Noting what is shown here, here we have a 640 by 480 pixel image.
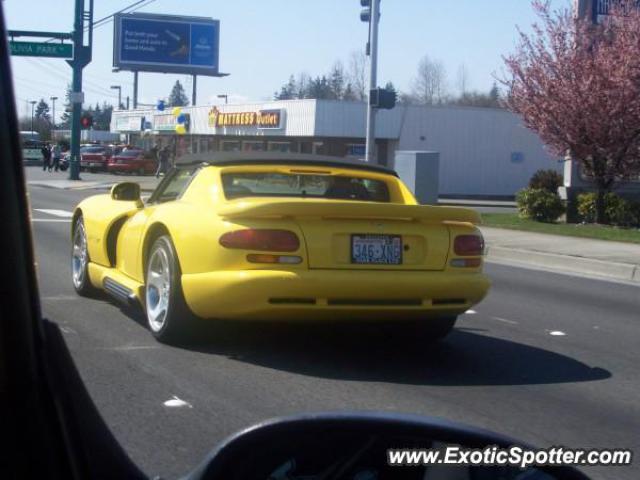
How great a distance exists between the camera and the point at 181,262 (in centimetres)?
676

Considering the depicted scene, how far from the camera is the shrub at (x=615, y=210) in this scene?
21406 mm

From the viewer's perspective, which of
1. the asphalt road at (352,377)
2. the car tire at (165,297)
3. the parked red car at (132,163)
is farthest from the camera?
the parked red car at (132,163)

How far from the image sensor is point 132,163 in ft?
167

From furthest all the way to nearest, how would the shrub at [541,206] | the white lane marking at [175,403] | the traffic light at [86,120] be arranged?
the traffic light at [86,120] → the shrub at [541,206] → the white lane marking at [175,403]

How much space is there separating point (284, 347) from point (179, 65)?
2426 inches

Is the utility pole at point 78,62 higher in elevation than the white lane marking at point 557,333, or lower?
higher

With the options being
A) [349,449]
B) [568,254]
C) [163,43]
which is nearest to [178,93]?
[163,43]

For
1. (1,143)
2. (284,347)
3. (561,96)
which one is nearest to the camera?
(1,143)

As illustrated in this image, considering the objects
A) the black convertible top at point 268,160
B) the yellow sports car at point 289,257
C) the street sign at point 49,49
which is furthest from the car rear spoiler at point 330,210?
the street sign at point 49,49

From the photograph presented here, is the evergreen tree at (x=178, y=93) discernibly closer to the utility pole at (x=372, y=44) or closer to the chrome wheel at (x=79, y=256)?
the utility pole at (x=372, y=44)

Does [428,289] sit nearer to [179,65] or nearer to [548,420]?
[548,420]

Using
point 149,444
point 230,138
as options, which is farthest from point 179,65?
point 149,444

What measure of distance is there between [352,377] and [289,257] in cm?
88

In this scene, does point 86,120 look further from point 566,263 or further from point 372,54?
point 566,263
